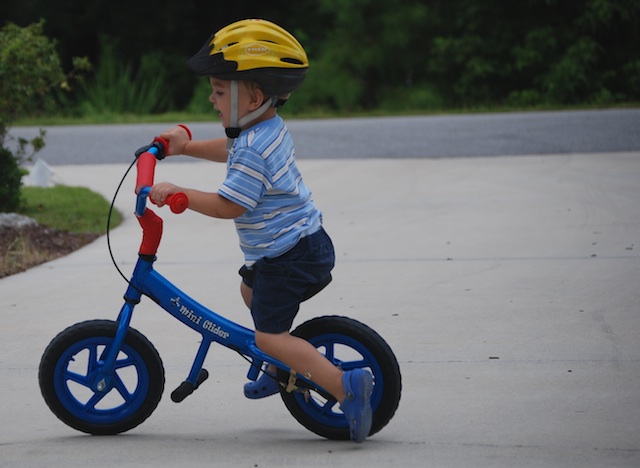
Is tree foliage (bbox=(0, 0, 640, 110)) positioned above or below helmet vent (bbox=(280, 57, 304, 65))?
below

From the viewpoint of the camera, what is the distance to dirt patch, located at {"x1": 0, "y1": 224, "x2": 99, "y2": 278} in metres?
7.09

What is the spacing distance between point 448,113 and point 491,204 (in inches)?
361

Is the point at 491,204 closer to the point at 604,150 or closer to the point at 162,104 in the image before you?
the point at 604,150

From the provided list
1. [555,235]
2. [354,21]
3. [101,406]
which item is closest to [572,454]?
[101,406]

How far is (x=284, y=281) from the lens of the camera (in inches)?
143

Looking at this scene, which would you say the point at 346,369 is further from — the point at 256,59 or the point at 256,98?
the point at 256,59

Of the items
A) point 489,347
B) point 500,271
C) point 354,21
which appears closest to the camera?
point 489,347

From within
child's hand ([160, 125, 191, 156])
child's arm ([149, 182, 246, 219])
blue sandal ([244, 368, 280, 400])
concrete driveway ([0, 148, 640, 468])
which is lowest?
concrete driveway ([0, 148, 640, 468])

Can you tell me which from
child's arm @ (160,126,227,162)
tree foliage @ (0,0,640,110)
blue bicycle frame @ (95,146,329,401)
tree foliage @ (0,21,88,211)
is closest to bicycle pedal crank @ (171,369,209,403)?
blue bicycle frame @ (95,146,329,401)

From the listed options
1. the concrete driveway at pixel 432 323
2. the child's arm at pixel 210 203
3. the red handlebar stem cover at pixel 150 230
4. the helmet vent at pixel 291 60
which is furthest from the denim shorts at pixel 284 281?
the helmet vent at pixel 291 60

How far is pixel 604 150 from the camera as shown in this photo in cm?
1171

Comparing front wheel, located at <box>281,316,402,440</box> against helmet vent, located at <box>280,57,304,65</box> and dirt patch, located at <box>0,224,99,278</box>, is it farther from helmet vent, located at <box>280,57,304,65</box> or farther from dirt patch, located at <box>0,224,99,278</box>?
dirt patch, located at <box>0,224,99,278</box>

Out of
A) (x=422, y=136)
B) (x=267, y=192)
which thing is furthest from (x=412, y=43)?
(x=267, y=192)

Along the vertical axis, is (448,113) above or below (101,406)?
below
